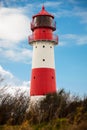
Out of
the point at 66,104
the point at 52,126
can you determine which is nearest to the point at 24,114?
the point at 52,126

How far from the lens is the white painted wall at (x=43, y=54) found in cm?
3180

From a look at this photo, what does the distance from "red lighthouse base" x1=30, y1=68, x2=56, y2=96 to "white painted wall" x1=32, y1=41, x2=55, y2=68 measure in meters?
0.45

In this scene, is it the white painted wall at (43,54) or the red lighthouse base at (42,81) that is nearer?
the red lighthouse base at (42,81)

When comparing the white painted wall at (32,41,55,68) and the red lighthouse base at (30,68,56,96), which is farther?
the white painted wall at (32,41,55,68)

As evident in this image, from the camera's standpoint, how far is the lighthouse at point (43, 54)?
3139 cm

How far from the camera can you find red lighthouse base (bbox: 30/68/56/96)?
31.2 m

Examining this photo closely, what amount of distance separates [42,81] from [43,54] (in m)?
2.41

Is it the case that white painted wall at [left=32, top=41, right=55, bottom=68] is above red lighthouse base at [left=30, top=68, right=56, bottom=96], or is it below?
above

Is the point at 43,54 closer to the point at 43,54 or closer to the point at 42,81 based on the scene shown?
the point at 43,54

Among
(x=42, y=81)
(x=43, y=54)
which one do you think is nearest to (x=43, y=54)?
(x=43, y=54)

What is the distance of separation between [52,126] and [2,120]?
156cm

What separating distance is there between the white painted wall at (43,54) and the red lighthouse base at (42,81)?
1.46 ft

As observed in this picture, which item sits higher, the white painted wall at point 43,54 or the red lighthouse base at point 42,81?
the white painted wall at point 43,54

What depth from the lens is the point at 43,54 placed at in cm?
3231
